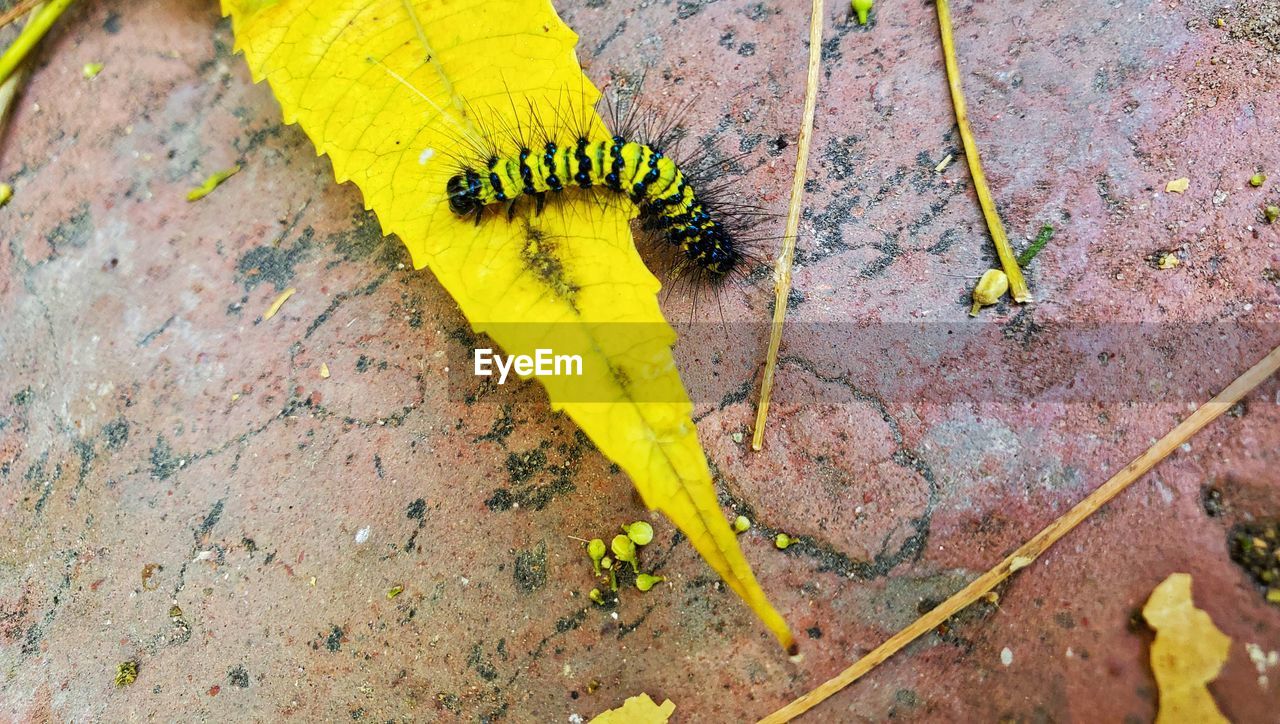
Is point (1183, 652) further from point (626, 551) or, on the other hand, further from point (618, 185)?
point (618, 185)

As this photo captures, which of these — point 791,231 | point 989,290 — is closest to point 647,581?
point 791,231

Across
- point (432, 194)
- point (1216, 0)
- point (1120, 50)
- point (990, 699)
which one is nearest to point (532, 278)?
point (432, 194)

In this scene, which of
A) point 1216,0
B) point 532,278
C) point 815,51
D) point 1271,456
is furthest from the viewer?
point 815,51

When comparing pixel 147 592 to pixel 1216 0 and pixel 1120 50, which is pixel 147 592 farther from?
pixel 1216 0

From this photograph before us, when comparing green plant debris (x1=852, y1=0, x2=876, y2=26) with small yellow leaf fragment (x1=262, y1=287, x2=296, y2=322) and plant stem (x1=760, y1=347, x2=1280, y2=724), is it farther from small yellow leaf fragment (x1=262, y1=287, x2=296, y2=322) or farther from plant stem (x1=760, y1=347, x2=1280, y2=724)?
small yellow leaf fragment (x1=262, y1=287, x2=296, y2=322)

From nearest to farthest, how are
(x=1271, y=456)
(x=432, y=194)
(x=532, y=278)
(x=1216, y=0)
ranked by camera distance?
1. (x=1271, y=456)
2. (x=532, y=278)
3. (x=432, y=194)
4. (x=1216, y=0)

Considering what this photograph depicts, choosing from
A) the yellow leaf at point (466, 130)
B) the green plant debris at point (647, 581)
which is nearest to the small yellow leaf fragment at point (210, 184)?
the yellow leaf at point (466, 130)

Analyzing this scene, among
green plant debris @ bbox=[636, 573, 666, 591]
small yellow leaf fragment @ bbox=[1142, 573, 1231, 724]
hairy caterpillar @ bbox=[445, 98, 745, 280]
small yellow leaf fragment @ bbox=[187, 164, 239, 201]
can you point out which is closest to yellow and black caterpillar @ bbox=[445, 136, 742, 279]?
hairy caterpillar @ bbox=[445, 98, 745, 280]

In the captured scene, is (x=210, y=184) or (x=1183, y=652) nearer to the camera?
(x=1183, y=652)
